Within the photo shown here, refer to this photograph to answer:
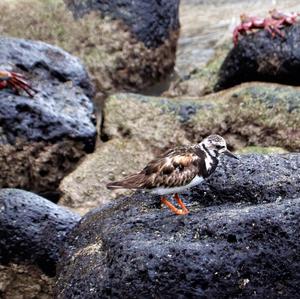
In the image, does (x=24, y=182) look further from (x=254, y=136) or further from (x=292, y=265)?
(x=292, y=265)

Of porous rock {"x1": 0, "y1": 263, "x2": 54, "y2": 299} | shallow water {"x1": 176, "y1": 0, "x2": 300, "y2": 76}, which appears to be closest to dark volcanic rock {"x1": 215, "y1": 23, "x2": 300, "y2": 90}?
shallow water {"x1": 176, "y1": 0, "x2": 300, "y2": 76}

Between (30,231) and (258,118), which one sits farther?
(258,118)

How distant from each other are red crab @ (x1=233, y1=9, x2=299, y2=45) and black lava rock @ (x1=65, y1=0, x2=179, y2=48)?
1726 mm

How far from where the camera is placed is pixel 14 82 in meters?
9.17

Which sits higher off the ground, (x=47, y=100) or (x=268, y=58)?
(x=268, y=58)

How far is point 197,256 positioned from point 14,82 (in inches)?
187

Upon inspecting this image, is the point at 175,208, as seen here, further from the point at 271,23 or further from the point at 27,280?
the point at 271,23

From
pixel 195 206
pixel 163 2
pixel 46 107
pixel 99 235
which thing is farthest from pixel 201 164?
pixel 163 2

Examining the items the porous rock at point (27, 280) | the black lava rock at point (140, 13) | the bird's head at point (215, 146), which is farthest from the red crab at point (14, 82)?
the bird's head at point (215, 146)

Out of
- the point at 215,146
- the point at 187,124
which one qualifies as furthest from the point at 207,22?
the point at 215,146

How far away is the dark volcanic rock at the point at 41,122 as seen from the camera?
9125 millimetres

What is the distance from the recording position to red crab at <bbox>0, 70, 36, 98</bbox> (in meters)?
9.12

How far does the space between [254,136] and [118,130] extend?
1542mm

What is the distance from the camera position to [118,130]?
985cm
